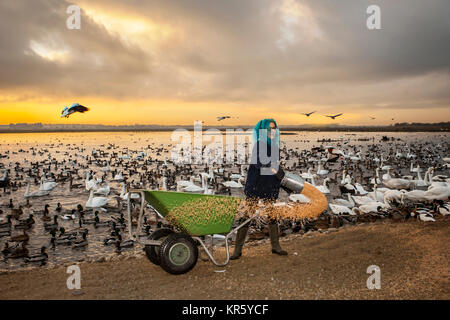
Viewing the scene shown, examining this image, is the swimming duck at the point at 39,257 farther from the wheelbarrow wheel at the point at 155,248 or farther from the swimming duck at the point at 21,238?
the wheelbarrow wheel at the point at 155,248

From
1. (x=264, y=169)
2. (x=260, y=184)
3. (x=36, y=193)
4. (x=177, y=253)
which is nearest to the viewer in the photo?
(x=177, y=253)

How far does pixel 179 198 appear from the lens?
480 cm

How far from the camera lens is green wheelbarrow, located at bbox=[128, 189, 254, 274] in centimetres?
483

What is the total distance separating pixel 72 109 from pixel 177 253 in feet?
15.2

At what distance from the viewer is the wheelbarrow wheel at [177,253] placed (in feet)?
16.0

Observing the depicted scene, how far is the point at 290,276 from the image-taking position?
5023 mm

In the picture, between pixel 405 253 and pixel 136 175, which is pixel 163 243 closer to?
pixel 405 253

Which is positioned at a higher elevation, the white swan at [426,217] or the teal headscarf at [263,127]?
the teal headscarf at [263,127]

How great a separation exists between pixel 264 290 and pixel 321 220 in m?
5.56

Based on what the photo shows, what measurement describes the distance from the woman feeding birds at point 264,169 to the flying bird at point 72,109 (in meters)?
4.41

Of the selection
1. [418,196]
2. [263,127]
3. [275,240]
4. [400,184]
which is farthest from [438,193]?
[263,127]

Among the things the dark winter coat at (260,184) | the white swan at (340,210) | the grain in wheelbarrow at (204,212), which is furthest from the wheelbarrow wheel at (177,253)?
the white swan at (340,210)

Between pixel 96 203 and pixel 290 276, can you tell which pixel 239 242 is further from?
pixel 96 203
